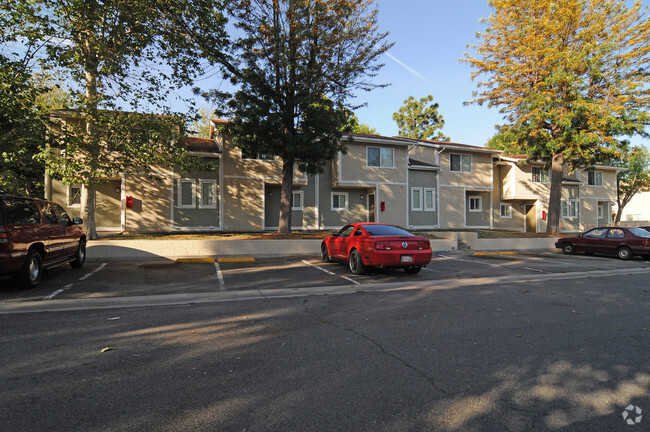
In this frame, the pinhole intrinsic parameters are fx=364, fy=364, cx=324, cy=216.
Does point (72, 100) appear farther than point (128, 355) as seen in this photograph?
Yes

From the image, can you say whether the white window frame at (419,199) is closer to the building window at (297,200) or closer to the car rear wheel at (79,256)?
the building window at (297,200)


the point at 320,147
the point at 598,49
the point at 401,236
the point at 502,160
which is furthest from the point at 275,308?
the point at 502,160

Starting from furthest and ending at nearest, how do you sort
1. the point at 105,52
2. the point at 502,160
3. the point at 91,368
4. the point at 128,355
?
1. the point at 502,160
2. the point at 105,52
3. the point at 128,355
4. the point at 91,368

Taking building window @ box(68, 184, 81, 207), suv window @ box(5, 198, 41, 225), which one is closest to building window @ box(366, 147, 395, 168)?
building window @ box(68, 184, 81, 207)

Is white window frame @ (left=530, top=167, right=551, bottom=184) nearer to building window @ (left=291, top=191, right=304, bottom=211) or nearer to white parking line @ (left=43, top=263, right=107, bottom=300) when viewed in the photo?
building window @ (left=291, top=191, right=304, bottom=211)

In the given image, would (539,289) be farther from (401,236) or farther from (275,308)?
(275,308)

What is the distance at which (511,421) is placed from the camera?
275cm

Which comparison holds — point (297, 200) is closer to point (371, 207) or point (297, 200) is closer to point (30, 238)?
point (371, 207)

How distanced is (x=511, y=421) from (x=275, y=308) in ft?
14.1

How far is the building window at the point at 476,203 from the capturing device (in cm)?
3041

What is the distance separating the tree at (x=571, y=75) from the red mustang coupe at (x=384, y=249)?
1713 centimetres

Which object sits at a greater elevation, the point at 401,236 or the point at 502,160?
the point at 502,160

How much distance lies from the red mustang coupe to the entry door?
2612cm

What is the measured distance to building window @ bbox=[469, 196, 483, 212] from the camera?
30406mm
